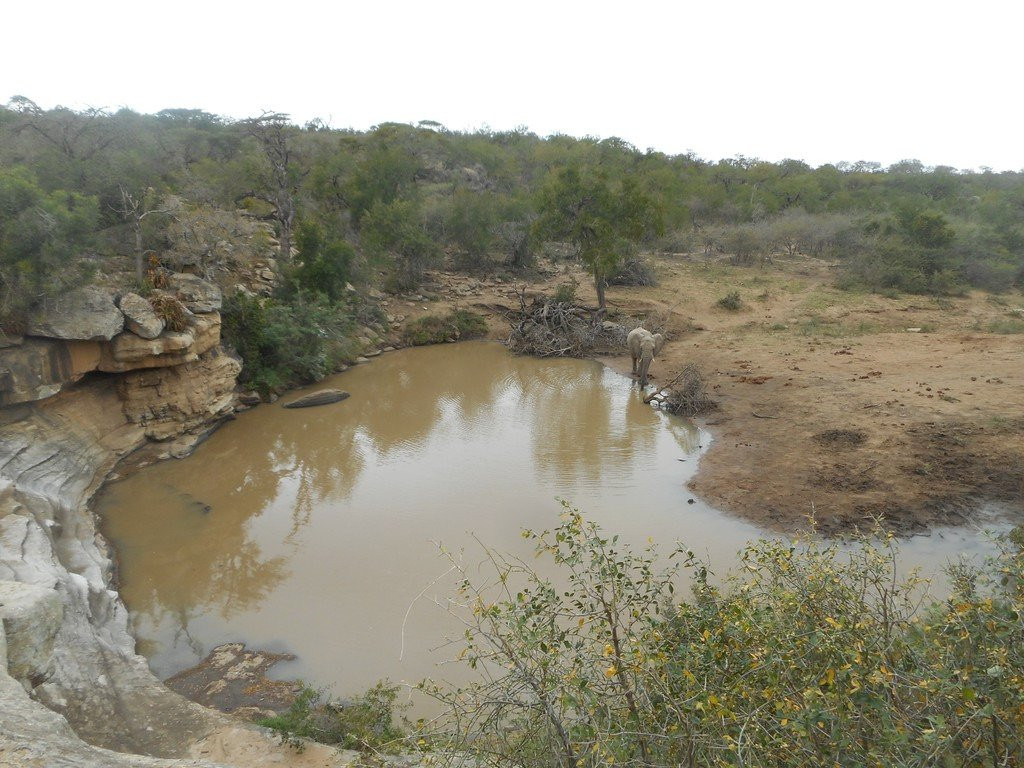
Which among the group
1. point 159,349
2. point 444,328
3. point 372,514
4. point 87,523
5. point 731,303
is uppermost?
point 731,303

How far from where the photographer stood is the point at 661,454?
1071cm

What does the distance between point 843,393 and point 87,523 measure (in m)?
13.0

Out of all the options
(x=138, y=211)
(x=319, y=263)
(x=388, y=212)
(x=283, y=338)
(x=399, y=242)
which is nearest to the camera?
(x=138, y=211)

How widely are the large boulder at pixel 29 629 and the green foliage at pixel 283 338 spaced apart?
9.07m

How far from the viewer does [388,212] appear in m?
20.2

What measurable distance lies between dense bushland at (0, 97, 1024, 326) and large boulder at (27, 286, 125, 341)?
0.99ft

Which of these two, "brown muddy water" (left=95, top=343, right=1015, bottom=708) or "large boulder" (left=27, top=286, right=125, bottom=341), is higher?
"large boulder" (left=27, top=286, right=125, bottom=341)

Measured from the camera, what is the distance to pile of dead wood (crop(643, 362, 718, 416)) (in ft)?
40.9

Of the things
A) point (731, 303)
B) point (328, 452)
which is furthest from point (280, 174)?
point (731, 303)

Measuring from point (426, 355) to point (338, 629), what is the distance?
11.9 m

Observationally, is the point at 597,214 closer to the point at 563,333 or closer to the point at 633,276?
the point at 563,333

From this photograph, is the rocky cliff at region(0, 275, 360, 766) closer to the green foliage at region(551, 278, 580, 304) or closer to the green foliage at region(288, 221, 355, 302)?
the green foliage at region(288, 221, 355, 302)

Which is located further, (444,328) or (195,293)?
(444,328)

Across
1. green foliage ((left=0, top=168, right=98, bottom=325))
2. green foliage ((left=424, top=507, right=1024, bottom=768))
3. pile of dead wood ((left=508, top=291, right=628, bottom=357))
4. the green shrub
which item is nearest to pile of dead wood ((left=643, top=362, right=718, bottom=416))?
pile of dead wood ((left=508, top=291, right=628, bottom=357))
